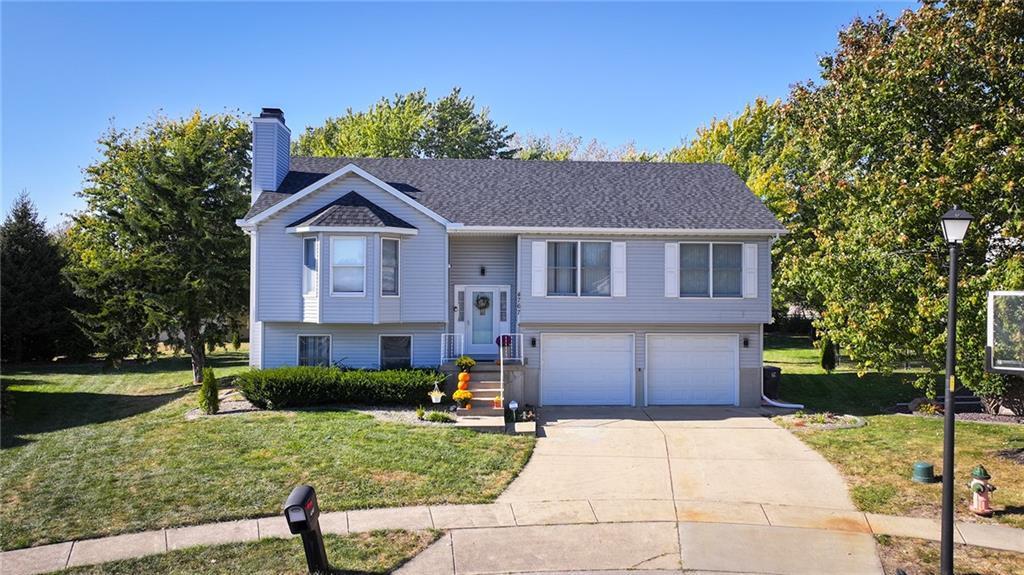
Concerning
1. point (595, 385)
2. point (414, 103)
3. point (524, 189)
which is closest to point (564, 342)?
point (595, 385)

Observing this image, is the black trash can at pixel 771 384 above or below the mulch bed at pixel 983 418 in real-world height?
above

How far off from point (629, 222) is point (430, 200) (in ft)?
19.6

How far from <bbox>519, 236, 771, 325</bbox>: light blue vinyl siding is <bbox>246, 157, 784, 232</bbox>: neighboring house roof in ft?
2.44

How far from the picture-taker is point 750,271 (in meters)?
19.3

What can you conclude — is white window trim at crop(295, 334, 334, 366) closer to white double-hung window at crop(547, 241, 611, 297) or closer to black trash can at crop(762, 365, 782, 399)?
white double-hung window at crop(547, 241, 611, 297)

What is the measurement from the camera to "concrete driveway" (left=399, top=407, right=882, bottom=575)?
8742mm

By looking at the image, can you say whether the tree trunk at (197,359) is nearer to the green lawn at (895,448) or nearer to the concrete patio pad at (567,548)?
the concrete patio pad at (567,548)

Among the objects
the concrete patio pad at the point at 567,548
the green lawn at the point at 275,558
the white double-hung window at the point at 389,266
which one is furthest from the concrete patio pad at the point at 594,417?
the green lawn at the point at 275,558

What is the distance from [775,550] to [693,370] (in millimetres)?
10764

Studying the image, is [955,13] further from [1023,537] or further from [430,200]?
[430,200]

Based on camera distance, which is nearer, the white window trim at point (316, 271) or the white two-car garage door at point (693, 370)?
the white window trim at point (316, 271)

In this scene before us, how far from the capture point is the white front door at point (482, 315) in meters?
20.4

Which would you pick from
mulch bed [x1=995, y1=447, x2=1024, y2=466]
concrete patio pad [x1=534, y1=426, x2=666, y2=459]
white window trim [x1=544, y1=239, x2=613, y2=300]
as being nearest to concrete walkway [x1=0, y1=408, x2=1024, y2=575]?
concrete patio pad [x1=534, y1=426, x2=666, y2=459]

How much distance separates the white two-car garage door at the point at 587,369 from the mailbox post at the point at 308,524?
11.7 meters
